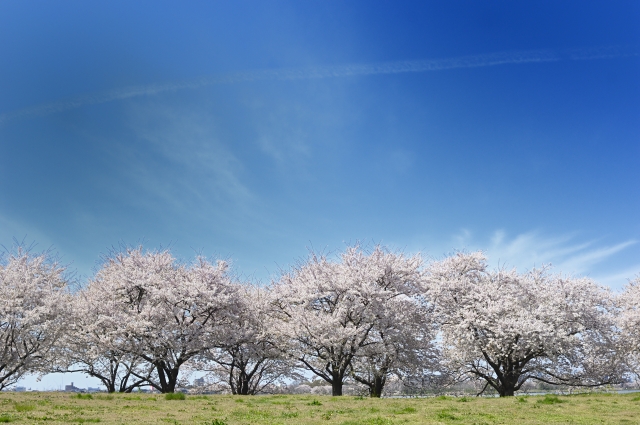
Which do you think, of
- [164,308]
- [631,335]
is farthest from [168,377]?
[631,335]

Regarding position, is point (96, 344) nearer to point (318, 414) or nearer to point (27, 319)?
point (27, 319)

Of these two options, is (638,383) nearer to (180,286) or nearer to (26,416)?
(180,286)

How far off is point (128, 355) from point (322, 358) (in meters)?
→ 15.2

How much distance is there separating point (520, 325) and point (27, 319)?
3600cm

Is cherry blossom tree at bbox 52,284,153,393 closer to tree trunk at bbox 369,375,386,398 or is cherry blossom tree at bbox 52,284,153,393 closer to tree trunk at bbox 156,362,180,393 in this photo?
tree trunk at bbox 156,362,180,393

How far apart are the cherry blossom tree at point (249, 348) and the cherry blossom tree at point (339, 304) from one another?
1.69 m

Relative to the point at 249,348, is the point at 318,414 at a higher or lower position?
lower

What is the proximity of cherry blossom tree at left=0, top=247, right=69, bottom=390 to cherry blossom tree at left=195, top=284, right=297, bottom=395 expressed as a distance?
11.9m

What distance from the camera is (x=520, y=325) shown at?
3378 cm

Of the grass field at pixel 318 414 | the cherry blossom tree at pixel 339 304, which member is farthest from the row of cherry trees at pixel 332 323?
the grass field at pixel 318 414

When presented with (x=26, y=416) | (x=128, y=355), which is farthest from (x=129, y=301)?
Answer: (x=26, y=416)

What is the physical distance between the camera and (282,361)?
131ft

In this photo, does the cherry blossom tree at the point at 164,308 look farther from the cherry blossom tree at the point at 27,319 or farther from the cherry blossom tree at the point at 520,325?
the cherry blossom tree at the point at 520,325

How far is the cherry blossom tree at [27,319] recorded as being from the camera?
3300 cm
